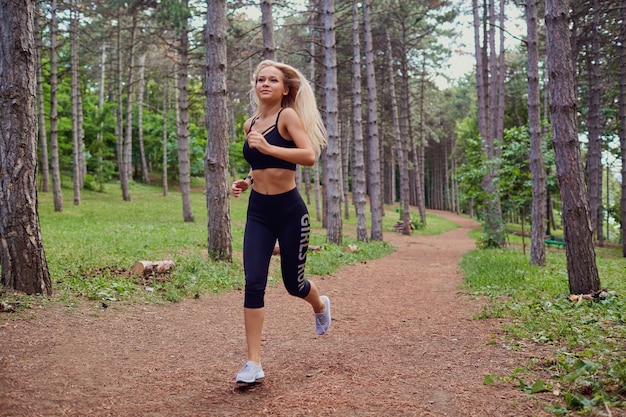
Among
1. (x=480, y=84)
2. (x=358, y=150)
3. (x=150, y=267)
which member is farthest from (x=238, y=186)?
(x=480, y=84)

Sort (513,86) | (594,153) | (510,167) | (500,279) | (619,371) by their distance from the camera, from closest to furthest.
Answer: (619,371)
(500,279)
(510,167)
(594,153)
(513,86)

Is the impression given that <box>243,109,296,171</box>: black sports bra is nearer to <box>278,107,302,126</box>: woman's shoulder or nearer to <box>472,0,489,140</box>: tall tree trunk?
<box>278,107,302,126</box>: woman's shoulder

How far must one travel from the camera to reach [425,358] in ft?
15.8

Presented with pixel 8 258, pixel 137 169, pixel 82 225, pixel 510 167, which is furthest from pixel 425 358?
pixel 137 169

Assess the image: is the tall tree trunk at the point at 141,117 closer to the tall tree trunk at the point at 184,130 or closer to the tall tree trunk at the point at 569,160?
the tall tree trunk at the point at 184,130

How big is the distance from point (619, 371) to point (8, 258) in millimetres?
6146

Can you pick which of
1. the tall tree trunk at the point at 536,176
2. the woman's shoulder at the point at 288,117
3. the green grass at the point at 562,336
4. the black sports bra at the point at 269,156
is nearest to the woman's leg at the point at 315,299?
the black sports bra at the point at 269,156

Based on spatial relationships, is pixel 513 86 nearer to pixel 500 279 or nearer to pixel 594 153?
pixel 594 153

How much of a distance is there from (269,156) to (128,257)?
6800mm

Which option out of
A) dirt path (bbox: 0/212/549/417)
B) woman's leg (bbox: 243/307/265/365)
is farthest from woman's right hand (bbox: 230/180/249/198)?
dirt path (bbox: 0/212/549/417)

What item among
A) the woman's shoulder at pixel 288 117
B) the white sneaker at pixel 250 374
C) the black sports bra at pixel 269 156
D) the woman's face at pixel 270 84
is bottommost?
the white sneaker at pixel 250 374

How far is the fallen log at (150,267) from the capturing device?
27.0 ft

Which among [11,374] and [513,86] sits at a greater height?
[513,86]

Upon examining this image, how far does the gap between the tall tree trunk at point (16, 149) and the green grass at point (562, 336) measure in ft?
17.2
